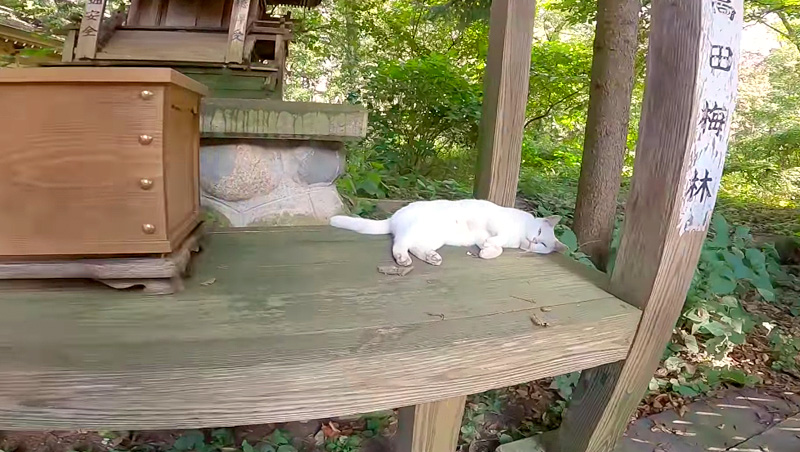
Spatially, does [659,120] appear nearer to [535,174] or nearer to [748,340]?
[748,340]

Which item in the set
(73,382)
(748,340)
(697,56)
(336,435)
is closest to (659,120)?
(697,56)

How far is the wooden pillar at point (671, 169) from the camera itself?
3.69 ft

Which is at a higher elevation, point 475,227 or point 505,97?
point 505,97

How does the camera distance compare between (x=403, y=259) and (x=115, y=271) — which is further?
(x=403, y=259)

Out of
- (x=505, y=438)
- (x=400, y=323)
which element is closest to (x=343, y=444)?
(x=505, y=438)

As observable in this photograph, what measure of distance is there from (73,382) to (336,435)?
123 cm

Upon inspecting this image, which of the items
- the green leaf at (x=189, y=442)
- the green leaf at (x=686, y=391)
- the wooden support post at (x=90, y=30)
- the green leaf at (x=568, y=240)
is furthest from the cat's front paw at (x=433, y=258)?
the wooden support post at (x=90, y=30)

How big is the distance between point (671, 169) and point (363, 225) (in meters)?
0.94

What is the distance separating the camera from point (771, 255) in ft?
12.3

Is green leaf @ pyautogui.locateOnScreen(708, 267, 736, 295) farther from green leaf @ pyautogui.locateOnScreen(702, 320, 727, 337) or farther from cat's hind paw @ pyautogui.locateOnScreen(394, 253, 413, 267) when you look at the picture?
cat's hind paw @ pyautogui.locateOnScreen(394, 253, 413, 267)

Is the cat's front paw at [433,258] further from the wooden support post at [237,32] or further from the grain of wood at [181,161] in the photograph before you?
the wooden support post at [237,32]

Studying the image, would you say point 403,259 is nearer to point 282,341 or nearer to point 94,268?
point 282,341

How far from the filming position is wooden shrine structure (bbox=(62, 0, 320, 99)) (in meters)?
2.19

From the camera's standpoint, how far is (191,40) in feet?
7.74
